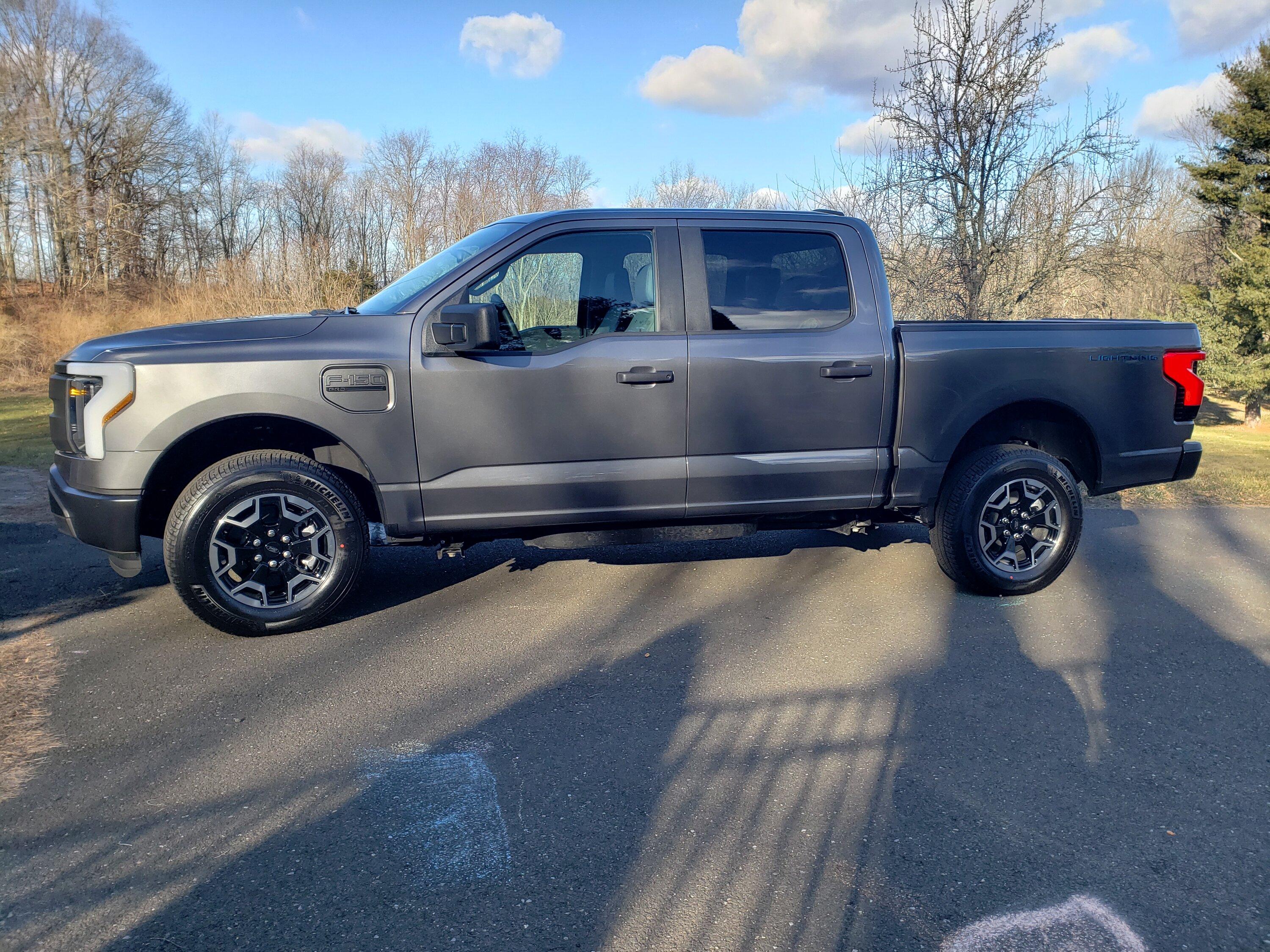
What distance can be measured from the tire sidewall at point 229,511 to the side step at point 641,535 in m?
0.94

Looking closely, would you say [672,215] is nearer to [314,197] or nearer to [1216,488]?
[1216,488]

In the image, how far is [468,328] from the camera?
416 cm

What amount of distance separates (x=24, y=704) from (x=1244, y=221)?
107 feet

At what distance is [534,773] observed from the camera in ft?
9.99

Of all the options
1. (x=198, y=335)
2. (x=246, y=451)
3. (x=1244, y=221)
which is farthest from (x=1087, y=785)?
(x=1244, y=221)

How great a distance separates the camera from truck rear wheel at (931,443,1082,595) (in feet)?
16.3

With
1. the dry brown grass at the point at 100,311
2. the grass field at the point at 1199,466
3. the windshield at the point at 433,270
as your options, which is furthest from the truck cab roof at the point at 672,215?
the dry brown grass at the point at 100,311

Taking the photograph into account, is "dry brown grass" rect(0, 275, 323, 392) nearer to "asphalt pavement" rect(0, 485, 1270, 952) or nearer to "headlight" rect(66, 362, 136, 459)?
"headlight" rect(66, 362, 136, 459)

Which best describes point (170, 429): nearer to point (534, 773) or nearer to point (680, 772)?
point (534, 773)

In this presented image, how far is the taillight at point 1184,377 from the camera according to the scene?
511cm

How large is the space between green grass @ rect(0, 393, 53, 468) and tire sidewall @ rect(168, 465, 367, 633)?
3.28m

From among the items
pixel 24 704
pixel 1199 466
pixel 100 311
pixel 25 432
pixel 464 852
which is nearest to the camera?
pixel 464 852

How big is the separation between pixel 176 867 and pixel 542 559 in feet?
11.4

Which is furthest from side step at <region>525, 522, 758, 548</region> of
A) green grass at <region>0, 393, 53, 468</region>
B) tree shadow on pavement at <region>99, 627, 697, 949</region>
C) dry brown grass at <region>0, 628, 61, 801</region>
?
green grass at <region>0, 393, 53, 468</region>
